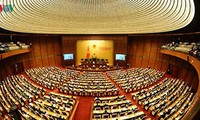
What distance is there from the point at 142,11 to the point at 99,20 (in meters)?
6.02

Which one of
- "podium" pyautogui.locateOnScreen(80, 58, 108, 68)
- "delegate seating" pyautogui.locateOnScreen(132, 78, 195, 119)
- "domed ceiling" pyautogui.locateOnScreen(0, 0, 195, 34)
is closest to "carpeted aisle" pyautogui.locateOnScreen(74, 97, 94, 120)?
"delegate seating" pyautogui.locateOnScreen(132, 78, 195, 119)

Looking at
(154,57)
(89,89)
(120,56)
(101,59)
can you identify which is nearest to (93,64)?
(101,59)

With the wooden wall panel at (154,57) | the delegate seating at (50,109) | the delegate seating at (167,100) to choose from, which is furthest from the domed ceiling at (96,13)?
the delegate seating at (50,109)

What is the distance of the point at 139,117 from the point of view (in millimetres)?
9039

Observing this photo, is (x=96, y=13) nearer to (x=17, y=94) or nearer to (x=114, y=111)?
(x=17, y=94)

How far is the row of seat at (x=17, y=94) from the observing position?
10401 mm

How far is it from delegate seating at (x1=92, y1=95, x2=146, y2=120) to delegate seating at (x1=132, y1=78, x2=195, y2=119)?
1.13 metres

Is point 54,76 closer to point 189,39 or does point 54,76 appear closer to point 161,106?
point 161,106

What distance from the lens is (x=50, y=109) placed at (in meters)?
9.64

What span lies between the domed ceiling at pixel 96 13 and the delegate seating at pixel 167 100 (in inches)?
229

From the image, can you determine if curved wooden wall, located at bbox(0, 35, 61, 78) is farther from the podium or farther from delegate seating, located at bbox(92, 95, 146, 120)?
delegate seating, located at bbox(92, 95, 146, 120)

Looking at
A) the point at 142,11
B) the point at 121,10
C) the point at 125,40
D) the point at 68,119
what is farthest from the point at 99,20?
the point at 68,119

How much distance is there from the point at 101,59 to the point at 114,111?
18014mm

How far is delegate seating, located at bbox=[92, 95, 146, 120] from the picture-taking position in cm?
906
